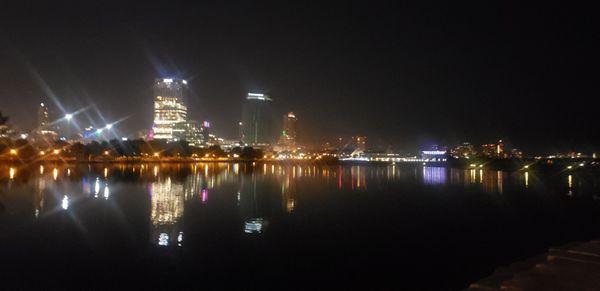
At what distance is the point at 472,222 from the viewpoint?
18.5m

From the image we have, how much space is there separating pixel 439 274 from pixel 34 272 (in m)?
8.83

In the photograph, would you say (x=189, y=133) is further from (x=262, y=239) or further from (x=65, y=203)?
(x=262, y=239)

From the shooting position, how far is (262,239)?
46.5 ft

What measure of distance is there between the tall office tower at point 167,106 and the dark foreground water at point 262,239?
142583 millimetres

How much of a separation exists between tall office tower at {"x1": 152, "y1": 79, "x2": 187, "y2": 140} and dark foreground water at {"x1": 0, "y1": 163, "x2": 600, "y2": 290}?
143 metres

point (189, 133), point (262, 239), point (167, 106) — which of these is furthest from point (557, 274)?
point (167, 106)

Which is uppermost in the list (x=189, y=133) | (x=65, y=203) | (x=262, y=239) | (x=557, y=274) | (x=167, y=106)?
(x=167, y=106)

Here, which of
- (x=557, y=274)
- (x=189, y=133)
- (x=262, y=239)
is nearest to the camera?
(x=557, y=274)

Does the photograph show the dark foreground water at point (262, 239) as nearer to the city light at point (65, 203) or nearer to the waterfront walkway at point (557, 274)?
the city light at point (65, 203)

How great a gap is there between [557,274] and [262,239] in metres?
8.81

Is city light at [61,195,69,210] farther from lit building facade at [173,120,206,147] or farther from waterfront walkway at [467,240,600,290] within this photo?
lit building facade at [173,120,206,147]

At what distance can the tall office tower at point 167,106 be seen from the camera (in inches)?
6432

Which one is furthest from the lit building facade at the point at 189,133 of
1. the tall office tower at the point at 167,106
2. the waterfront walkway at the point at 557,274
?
the waterfront walkway at the point at 557,274

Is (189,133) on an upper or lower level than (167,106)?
lower
